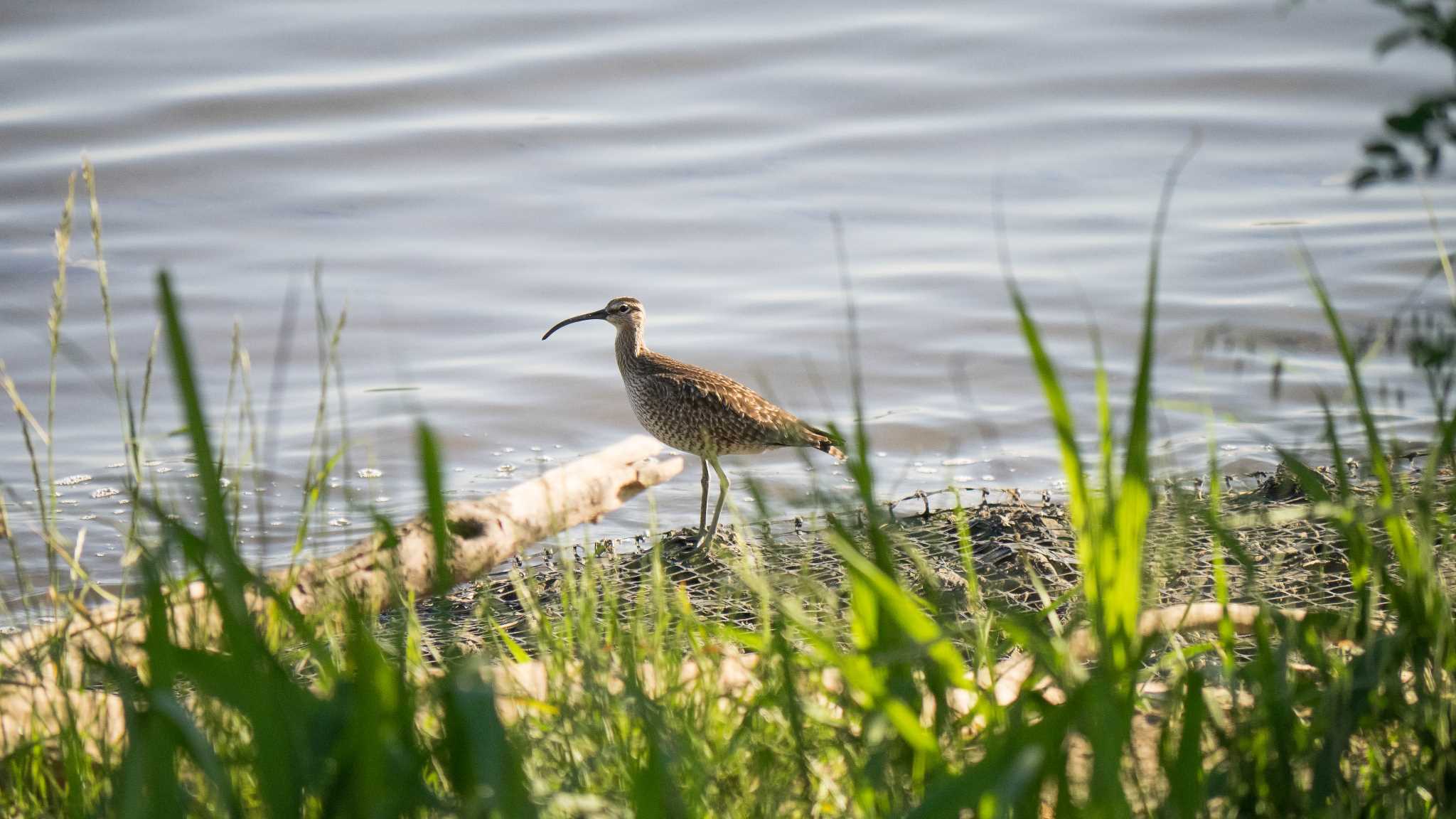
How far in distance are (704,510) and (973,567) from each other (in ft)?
10.7

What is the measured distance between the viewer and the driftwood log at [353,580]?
269 cm

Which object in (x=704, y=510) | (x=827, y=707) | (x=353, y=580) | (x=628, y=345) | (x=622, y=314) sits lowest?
(x=704, y=510)

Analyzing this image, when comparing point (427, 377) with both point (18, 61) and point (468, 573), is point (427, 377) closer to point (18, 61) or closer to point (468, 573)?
point (468, 573)

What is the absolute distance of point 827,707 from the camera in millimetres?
2770

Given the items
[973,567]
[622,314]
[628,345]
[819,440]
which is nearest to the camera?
[973,567]

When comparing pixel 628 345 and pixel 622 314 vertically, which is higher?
pixel 622 314

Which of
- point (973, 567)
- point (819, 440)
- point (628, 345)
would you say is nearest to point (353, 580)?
point (973, 567)

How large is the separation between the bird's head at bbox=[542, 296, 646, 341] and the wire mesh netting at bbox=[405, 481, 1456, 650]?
6.64 ft

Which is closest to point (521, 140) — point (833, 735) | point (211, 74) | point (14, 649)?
point (211, 74)

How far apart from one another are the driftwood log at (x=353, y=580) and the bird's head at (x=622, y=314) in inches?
37.8

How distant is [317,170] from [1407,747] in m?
11.5

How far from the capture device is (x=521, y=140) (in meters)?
13.5

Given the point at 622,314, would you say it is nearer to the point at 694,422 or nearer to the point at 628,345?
the point at 628,345

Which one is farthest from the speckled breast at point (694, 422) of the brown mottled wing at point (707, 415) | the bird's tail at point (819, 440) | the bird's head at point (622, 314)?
the bird's head at point (622, 314)
